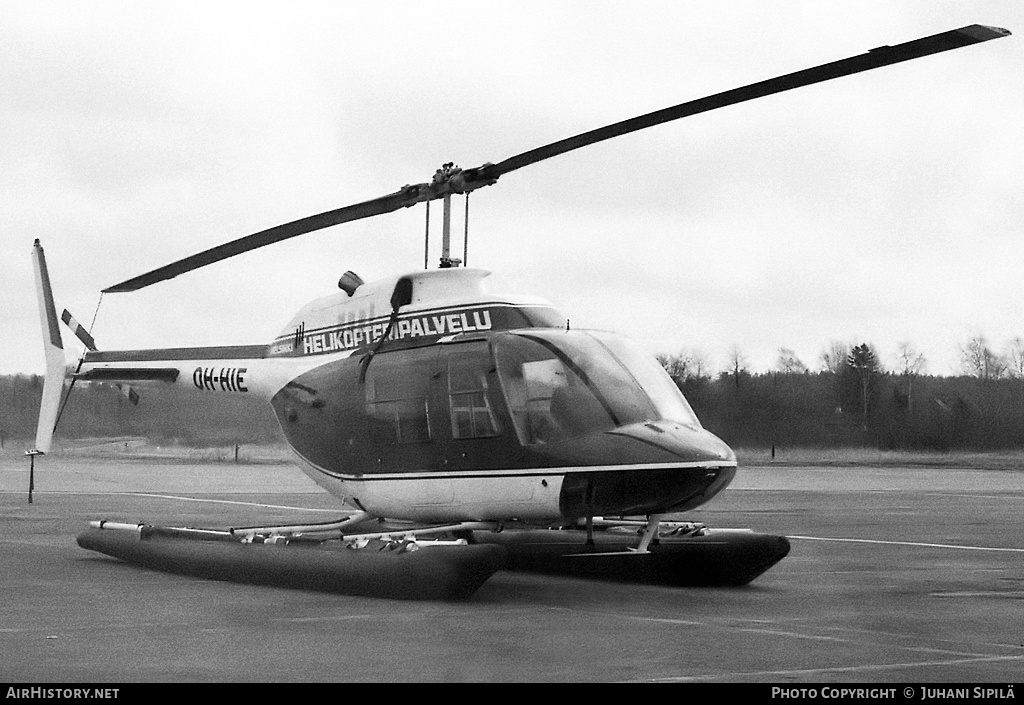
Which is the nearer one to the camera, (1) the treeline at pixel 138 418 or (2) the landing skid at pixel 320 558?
(2) the landing skid at pixel 320 558

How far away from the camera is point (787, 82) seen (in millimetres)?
10578

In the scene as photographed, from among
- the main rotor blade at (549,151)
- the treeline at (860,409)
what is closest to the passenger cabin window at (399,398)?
the main rotor blade at (549,151)

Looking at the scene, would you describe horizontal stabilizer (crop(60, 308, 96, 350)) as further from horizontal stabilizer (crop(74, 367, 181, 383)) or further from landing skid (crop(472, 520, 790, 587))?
landing skid (crop(472, 520, 790, 587))

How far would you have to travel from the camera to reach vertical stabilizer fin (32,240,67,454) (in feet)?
64.4

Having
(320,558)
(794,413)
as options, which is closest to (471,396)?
(320,558)

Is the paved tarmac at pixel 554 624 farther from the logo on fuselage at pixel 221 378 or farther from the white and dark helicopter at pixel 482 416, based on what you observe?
the logo on fuselage at pixel 221 378

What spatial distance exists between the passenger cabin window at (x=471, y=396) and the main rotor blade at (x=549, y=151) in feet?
5.74

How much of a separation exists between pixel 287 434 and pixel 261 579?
3122 mm

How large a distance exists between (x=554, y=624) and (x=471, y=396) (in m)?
3.52

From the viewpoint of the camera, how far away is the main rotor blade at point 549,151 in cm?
960

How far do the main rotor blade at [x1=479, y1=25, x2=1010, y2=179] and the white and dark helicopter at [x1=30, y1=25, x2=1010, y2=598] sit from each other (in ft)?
0.10

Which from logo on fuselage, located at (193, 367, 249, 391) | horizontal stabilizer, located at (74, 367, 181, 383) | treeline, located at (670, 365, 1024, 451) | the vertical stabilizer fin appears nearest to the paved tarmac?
the vertical stabilizer fin

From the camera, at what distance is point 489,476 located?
13.7 metres
